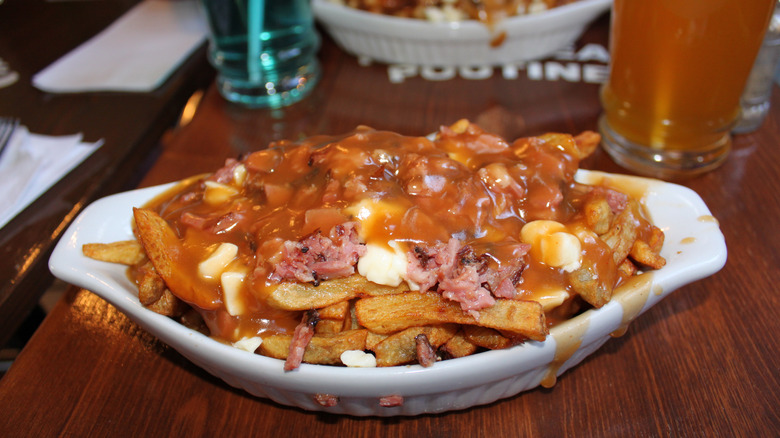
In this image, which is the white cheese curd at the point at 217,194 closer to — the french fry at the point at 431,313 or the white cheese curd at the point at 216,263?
the white cheese curd at the point at 216,263

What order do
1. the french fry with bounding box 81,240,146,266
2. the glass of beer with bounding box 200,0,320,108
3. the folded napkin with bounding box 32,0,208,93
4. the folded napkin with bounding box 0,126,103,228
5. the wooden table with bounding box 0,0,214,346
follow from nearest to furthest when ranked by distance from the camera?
the french fry with bounding box 81,240,146,266, the wooden table with bounding box 0,0,214,346, the folded napkin with bounding box 0,126,103,228, the glass of beer with bounding box 200,0,320,108, the folded napkin with bounding box 32,0,208,93

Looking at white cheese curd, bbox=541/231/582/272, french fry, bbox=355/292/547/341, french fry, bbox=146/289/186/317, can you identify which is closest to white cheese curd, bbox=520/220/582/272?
white cheese curd, bbox=541/231/582/272

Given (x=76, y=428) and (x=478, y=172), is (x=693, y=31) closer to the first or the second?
(x=478, y=172)

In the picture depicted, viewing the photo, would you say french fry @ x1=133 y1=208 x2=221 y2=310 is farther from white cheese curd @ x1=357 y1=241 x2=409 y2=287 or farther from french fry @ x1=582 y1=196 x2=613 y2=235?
french fry @ x1=582 y1=196 x2=613 y2=235

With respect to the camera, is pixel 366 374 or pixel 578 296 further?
pixel 578 296

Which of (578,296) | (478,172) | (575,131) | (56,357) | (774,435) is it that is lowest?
(575,131)

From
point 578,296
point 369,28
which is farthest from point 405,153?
point 369,28
